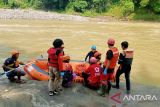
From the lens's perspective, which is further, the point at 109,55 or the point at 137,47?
the point at 137,47

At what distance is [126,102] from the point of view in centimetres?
891

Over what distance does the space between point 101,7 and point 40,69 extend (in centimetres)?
3659

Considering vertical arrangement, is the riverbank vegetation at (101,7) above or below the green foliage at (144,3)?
below

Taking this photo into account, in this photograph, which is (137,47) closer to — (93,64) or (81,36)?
(81,36)

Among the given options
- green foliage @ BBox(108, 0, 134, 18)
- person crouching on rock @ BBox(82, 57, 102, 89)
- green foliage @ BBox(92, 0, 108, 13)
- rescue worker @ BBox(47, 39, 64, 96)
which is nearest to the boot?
person crouching on rock @ BBox(82, 57, 102, 89)

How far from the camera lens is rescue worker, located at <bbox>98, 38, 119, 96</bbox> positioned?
8.73 m

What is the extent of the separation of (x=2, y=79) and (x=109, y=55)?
3.77m

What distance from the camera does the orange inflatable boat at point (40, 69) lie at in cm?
1059

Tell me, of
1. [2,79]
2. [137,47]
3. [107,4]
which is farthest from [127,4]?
[2,79]

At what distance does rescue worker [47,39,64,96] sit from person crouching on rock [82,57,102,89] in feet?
2.91

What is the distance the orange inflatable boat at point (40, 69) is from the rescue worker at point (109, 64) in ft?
4.58

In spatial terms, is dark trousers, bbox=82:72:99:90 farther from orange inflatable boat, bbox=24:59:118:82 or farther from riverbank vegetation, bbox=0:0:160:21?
riverbank vegetation, bbox=0:0:160:21

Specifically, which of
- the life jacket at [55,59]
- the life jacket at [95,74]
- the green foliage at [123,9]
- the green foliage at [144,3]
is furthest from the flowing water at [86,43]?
the green foliage at [123,9]

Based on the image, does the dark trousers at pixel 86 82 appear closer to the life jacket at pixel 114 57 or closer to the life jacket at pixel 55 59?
the life jacket at pixel 114 57
